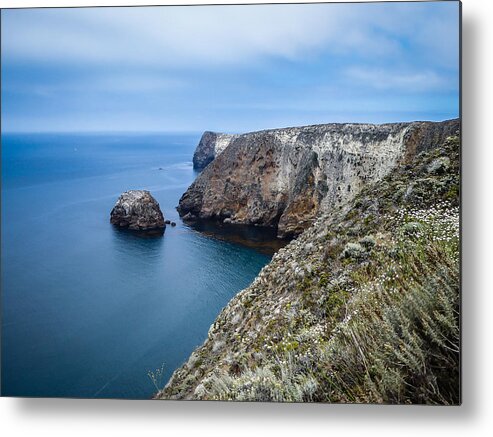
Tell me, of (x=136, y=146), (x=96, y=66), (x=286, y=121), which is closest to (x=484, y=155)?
(x=286, y=121)

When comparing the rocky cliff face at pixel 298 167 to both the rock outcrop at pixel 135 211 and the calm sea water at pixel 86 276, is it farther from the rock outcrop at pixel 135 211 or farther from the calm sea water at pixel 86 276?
the calm sea water at pixel 86 276

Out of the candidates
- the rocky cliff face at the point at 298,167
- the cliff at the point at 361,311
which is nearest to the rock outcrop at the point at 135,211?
the rocky cliff face at the point at 298,167

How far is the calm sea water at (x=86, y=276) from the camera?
346cm

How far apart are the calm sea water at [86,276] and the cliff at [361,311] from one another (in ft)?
1.77

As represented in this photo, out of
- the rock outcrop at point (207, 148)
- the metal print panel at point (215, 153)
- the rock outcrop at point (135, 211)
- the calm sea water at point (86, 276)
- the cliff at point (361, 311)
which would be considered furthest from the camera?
the rock outcrop at point (207, 148)

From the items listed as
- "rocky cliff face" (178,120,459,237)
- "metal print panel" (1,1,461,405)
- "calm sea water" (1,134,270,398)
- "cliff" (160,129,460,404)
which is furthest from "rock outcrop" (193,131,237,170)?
"cliff" (160,129,460,404)

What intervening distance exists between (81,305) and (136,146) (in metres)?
1.37

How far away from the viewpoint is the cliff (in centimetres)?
253

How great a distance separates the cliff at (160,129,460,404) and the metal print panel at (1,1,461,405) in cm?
1

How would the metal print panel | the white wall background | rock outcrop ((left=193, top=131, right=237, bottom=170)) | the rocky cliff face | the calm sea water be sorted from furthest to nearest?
the rocky cliff face
rock outcrop ((left=193, top=131, right=237, bottom=170))
the calm sea water
the white wall background
the metal print panel

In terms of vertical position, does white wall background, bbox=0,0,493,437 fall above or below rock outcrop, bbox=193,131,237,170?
below

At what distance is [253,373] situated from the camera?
9.71 feet

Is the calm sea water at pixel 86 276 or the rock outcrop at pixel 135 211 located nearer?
the calm sea water at pixel 86 276

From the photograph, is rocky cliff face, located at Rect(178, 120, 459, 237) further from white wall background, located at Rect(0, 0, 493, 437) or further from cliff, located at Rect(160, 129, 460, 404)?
cliff, located at Rect(160, 129, 460, 404)
